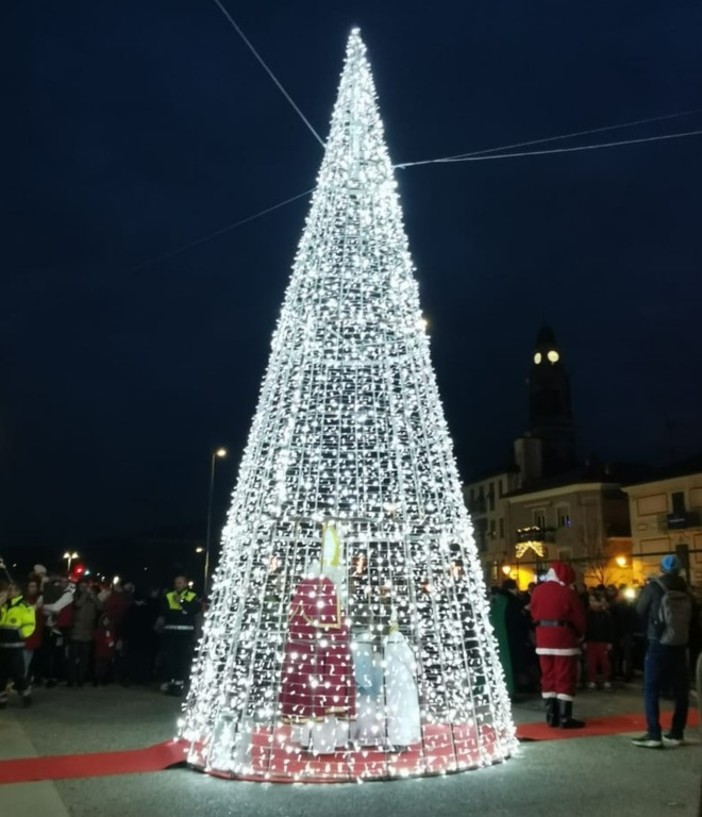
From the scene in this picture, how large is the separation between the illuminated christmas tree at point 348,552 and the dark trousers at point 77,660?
16.4 ft

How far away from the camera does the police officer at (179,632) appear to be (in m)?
10.6

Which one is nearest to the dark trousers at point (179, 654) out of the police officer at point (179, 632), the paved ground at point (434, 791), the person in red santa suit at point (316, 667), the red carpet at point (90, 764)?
the police officer at point (179, 632)

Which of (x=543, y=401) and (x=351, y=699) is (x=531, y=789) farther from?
(x=543, y=401)

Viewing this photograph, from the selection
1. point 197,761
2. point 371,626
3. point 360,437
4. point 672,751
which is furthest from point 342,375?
point 672,751

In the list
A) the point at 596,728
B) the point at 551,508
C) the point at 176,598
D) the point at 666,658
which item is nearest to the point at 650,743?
the point at 666,658

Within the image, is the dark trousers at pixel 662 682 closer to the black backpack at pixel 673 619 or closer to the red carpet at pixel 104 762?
the black backpack at pixel 673 619

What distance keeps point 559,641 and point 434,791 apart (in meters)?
2.58

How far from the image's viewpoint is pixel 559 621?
770 centimetres

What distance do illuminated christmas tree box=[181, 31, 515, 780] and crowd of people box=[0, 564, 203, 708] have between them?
363 centimetres

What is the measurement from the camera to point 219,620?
6.69 m

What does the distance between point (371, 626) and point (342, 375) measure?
2.18 metres

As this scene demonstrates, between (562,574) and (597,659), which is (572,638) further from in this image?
(597,659)

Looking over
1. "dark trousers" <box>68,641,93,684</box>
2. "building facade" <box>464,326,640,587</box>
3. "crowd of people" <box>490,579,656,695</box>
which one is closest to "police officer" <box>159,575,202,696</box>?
"dark trousers" <box>68,641,93,684</box>

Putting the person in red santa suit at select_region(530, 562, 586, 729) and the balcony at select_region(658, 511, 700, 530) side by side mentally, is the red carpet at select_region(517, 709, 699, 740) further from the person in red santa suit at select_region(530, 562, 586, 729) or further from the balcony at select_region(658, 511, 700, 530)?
the balcony at select_region(658, 511, 700, 530)
